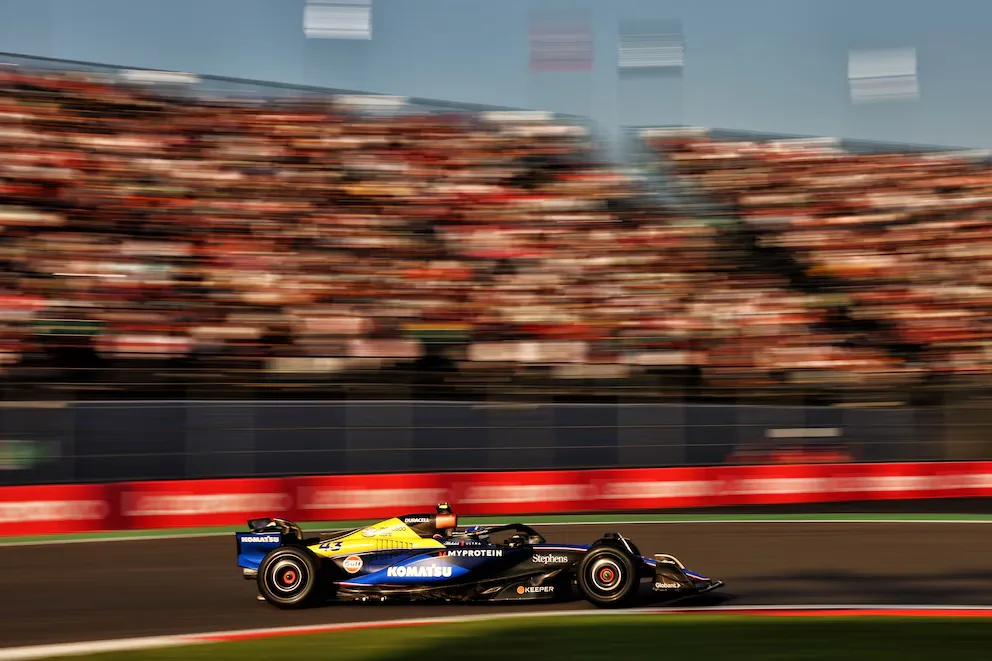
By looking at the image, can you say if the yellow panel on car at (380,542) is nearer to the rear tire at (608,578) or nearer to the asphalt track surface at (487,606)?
the asphalt track surface at (487,606)

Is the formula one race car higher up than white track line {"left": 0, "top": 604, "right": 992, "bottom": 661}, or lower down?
higher up

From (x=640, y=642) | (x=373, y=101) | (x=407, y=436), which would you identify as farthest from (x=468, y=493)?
→ (x=373, y=101)

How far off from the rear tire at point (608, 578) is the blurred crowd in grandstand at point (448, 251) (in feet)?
23.1

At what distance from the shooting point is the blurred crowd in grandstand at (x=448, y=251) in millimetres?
14602

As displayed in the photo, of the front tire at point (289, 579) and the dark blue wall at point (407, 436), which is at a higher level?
the dark blue wall at point (407, 436)

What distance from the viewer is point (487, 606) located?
7.50m

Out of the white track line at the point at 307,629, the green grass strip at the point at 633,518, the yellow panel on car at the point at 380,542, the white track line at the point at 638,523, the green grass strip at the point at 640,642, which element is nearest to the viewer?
the green grass strip at the point at 640,642

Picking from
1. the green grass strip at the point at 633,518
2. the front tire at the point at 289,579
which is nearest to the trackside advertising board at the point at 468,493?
the green grass strip at the point at 633,518

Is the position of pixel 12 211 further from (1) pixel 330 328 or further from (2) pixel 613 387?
(2) pixel 613 387

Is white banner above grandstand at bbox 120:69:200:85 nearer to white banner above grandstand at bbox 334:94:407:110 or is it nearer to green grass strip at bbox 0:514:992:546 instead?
white banner above grandstand at bbox 334:94:407:110

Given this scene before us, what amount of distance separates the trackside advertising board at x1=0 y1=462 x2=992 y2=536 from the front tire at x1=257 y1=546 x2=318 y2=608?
473cm

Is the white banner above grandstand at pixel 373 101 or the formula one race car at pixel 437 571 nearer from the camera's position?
the formula one race car at pixel 437 571

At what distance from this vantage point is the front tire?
7352mm

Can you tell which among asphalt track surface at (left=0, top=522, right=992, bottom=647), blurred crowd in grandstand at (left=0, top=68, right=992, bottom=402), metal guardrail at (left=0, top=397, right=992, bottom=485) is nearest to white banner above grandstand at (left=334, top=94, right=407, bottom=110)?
blurred crowd in grandstand at (left=0, top=68, right=992, bottom=402)
